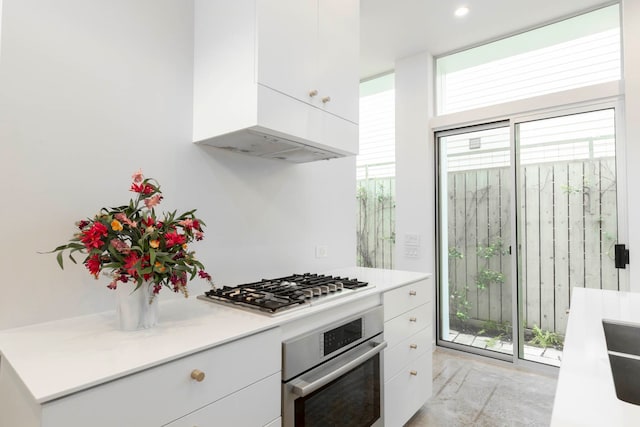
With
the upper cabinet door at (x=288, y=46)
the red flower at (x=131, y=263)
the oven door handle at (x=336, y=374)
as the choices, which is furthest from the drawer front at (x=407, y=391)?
the upper cabinet door at (x=288, y=46)

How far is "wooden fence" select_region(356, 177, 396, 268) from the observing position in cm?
399

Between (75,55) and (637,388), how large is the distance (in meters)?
2.22

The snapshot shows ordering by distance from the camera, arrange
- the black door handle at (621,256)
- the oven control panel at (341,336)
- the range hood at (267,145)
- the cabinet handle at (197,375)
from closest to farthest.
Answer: the cabinet handle at (197,375) < the oven control panel at (341,336) < the range hood at (267,145) < the black door handle at (621,256)

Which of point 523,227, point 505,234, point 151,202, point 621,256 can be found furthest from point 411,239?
point 151,202

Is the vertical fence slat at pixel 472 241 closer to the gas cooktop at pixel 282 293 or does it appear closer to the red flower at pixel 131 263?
the gas cooktop at pixel 282 293

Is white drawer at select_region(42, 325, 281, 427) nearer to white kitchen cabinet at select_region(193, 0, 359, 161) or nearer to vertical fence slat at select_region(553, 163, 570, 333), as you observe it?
white kitchen cabinet at select_region(193, 0, 359, 161)

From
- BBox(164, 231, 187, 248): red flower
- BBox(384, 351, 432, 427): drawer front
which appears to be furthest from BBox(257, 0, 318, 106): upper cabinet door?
BBox(384, 351, 432, 427): drawer front

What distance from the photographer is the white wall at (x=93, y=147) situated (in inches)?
45.6

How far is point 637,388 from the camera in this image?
1.06 meters

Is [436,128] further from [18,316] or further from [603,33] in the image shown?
[18,316]

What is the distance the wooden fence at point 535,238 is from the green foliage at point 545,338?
4cm

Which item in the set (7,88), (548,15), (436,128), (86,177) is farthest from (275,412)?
(548,15)

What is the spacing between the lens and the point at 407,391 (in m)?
2.01

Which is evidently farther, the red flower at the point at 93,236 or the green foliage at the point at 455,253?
the green foliage at the point at 455,253
